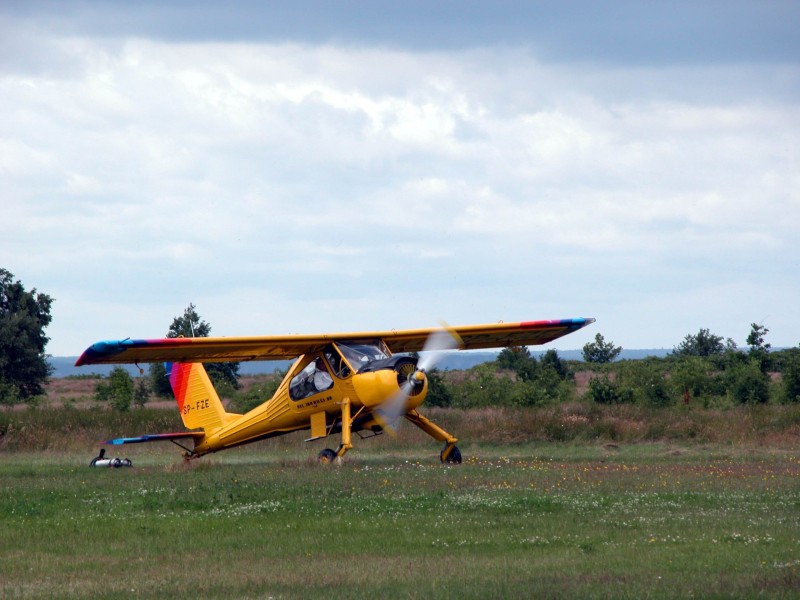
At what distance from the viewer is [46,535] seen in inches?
537

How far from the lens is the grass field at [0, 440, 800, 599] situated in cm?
1020

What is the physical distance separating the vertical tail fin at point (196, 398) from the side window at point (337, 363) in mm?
3705

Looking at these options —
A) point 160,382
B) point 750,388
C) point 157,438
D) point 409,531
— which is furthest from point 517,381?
point 409,531

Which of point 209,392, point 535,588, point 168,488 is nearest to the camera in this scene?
point 535,588

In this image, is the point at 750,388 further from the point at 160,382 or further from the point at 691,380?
the point at 160,382

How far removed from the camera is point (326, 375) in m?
23.0

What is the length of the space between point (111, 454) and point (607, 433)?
516 inches

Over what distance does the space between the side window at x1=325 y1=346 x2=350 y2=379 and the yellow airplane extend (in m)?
0.02

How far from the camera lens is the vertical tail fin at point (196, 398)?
83.3ft

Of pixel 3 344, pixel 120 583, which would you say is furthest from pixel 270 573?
pixel 3 344

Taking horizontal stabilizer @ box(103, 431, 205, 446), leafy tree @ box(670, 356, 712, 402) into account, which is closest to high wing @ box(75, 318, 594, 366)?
horizontal stabilizer @ box(103, 431, 205, 446)

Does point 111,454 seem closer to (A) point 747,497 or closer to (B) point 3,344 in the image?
(A) point 747,497

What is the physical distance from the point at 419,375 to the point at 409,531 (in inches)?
331

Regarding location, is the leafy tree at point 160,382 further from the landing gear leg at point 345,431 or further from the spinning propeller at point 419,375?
the landing gear leg at point 345,431
